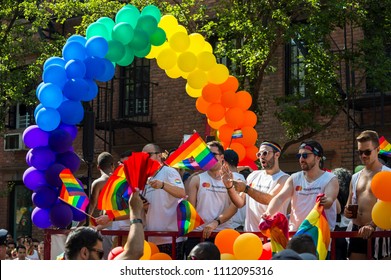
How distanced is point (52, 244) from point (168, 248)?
1442mm

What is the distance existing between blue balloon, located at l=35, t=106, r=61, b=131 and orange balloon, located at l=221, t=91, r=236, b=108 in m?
2.66

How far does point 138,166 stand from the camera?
7895 millimetres

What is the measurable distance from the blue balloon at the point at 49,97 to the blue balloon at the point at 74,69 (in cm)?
28

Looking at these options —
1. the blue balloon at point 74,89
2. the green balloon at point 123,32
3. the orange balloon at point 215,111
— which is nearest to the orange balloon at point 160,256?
the blue balloon at point 74,89

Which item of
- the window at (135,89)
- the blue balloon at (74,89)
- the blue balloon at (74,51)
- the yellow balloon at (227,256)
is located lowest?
the yellow balloon at (227,256)

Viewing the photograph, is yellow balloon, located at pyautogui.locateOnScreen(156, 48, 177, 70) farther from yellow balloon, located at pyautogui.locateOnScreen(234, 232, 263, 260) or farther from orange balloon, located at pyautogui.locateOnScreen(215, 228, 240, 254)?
yellow balloon, located at pyautogui.locateOnScreen(234, 232, 263, 260)

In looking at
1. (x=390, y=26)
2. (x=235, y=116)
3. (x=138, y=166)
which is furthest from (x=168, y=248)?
(x=390, y=26)

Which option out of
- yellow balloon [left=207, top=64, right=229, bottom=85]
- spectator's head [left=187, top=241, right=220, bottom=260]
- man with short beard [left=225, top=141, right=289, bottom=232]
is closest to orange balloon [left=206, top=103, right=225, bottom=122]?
yellow balloon [left=207, top=64, right=229, bottom=85]

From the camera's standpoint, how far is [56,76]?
10.2 m

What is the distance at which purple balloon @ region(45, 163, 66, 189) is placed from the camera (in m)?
10.2

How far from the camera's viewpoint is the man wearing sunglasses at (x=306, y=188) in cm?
783

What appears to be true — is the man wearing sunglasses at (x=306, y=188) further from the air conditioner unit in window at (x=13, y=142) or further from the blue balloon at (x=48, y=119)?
the air conditioner unit in window at (x=13, y=142)

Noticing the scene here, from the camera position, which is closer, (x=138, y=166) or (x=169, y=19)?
(x=138, y=166)
